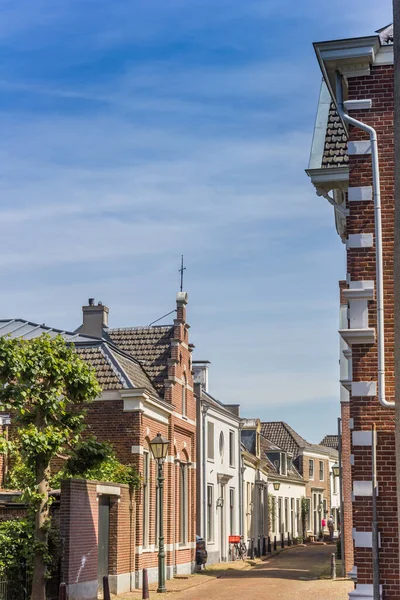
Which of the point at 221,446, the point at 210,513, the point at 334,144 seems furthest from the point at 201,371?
the point at 334,144

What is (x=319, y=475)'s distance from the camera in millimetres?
79188

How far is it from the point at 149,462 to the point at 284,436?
5003cm

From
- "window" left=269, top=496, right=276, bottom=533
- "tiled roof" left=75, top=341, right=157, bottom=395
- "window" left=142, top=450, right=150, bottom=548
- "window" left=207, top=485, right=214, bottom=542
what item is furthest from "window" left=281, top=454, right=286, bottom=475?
"window" left=142, top=450, right=150, bottom=548

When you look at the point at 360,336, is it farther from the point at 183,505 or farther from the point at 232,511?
the point at 232,511

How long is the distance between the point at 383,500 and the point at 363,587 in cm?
123

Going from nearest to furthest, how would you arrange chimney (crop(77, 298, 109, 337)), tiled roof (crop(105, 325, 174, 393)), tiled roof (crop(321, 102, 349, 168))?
tiled roof (crop(321, 102, 349, 168)) < tiled roof (crop(105, 325, 174, 393)) < chimney (crop(77, 298, 109, 337))

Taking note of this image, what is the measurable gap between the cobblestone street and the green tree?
18.9ft

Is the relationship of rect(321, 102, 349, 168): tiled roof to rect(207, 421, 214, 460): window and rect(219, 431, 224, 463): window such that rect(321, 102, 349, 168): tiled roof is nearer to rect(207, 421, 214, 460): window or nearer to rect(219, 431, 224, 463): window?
rect(207, 421, 214, 460): window

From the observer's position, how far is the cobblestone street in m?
24.1

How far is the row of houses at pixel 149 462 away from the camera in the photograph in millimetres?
22094

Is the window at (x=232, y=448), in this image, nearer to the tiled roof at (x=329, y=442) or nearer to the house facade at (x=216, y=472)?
the house facade at (x=216, y=472)

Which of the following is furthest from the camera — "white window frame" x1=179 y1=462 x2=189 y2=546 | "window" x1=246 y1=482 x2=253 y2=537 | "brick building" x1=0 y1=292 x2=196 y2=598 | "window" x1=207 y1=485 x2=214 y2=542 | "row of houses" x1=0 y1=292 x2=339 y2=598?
"window" x1=246 y1=482 x2=253 y2=537

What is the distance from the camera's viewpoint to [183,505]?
106 ft

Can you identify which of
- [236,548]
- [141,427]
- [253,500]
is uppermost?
[141,427]
